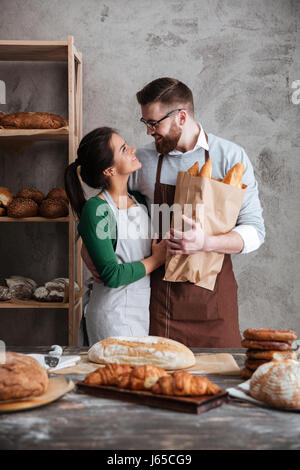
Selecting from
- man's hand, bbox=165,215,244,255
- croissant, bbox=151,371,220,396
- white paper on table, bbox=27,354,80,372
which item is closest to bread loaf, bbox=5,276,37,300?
man's hand, bbox=165,215,244,255

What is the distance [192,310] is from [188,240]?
38cm

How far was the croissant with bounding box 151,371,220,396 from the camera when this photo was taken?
101cm

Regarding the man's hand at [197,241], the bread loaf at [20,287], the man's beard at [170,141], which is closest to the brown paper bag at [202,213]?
the man's hand at [197,241]

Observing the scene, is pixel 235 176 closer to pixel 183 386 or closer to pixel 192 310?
pixel 192 310

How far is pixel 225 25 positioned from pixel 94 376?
8.01 ft

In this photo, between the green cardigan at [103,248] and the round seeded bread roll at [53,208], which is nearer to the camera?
the green cardigan at [103,248]

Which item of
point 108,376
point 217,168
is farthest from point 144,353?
point 217,168

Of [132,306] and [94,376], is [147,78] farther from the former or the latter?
[94,376]

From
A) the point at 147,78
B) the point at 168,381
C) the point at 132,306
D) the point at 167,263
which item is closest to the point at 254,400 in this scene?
the point at 168,381

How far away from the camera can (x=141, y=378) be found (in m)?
1.07

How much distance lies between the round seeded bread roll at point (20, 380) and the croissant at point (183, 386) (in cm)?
24

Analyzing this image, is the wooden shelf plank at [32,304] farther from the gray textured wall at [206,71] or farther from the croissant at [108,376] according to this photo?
the croissant at [108,376]

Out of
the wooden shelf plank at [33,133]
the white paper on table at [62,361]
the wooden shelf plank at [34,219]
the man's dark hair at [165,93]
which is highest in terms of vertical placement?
the man's dark hair at [165,93]

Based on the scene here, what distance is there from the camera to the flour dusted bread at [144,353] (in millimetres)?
1269
